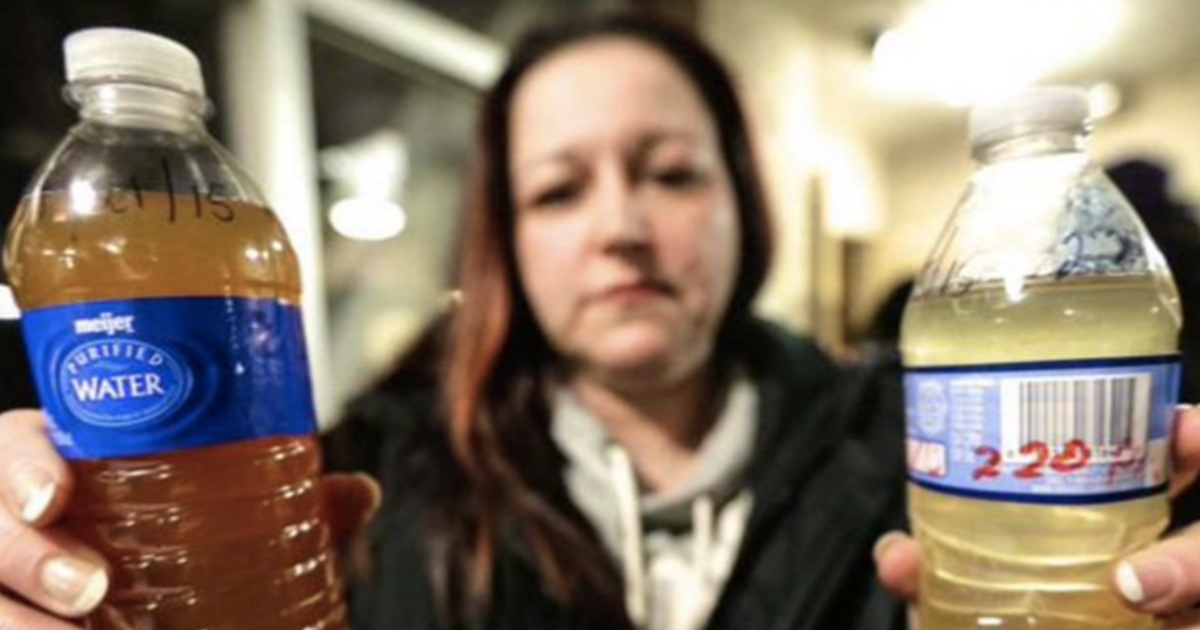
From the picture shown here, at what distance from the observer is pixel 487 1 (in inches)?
88.5

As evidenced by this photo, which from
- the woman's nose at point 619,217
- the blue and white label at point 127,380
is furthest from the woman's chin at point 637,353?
the blue and white label at point 127,380

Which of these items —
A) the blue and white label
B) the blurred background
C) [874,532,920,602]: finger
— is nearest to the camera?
the blue and white label

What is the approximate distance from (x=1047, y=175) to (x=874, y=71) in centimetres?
301

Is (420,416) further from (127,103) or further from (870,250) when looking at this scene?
(870,250)

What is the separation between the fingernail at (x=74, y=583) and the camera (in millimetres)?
400

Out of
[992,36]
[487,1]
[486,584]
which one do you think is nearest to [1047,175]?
[486,584]

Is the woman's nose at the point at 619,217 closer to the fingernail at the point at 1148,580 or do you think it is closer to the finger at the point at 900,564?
the finger at the point at 900,564

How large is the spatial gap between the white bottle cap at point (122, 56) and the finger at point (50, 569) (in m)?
0.26

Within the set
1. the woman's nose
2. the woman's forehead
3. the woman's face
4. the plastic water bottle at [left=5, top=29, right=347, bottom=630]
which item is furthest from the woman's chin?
the plastic water bottle at [left=5, top=29, right=347, bottom=630]

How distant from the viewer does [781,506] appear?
2.84ft

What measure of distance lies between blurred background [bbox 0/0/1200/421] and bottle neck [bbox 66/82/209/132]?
0.58 feet

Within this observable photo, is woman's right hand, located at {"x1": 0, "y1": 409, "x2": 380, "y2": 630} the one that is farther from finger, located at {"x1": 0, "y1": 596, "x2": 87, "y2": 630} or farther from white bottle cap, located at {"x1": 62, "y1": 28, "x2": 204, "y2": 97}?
white bottle cap, located at {"x1": 62, "y1": 28, "x2": 204, "y2": 97}

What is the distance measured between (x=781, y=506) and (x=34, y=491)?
71 cm

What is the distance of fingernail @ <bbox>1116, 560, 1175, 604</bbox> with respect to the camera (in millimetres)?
415
